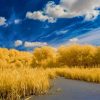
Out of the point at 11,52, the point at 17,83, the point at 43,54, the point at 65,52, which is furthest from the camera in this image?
the point at 11,52

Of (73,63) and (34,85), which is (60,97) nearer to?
(34,85)

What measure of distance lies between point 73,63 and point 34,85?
34.3 metres

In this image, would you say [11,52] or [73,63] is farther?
[11,52]

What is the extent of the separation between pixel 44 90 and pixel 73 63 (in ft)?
110

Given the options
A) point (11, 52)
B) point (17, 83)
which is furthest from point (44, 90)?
point (11, 52)

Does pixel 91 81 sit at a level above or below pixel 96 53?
below

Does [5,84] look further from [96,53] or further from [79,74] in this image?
[96,53]

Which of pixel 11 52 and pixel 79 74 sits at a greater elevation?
pixel 11 52

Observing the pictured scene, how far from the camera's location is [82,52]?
4538cm

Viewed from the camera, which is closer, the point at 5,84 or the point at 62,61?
the point at 5,84

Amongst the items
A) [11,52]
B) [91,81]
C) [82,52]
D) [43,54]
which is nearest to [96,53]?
[82,52]

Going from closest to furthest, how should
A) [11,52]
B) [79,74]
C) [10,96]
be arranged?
[10,96], [79,74], [11,52]

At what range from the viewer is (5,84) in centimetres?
1035

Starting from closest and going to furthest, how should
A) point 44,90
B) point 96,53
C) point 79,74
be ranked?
point 44,90 < point 79,74 < point 96,53
